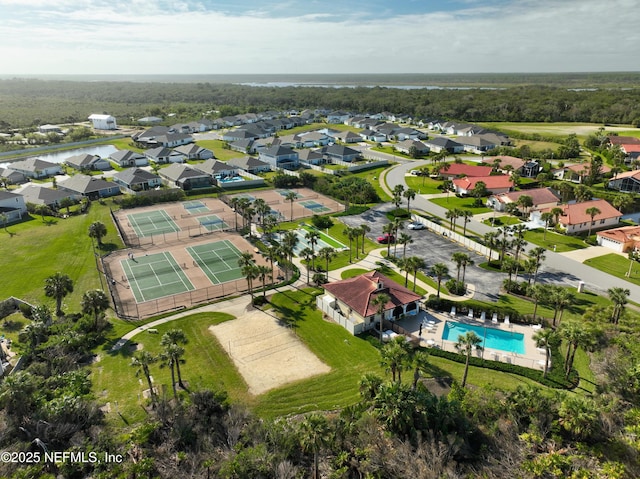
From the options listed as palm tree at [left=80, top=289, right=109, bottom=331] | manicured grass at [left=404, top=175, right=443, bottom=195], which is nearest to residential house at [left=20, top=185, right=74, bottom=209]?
palm tree at [left=80, top=289, right=109, bottom=331]

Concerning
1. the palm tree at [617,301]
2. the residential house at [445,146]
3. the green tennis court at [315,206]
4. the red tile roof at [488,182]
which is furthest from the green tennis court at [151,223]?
the residential house at [445,146]

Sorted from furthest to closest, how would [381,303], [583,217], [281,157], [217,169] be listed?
[281,157], [217,169], [583,217], [381,303]

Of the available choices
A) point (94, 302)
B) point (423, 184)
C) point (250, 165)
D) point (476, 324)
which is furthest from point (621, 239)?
point (250, 165)

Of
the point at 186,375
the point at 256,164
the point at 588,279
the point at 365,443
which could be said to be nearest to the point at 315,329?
the point at 186,375

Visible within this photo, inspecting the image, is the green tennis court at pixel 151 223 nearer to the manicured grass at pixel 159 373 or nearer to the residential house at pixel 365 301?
the manicured grass at pixel 159 373

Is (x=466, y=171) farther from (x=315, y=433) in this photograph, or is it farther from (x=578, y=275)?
(x=315, y=433)

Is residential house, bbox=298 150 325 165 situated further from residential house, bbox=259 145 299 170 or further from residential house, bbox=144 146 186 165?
residential house, bbox=144 146 186 165
